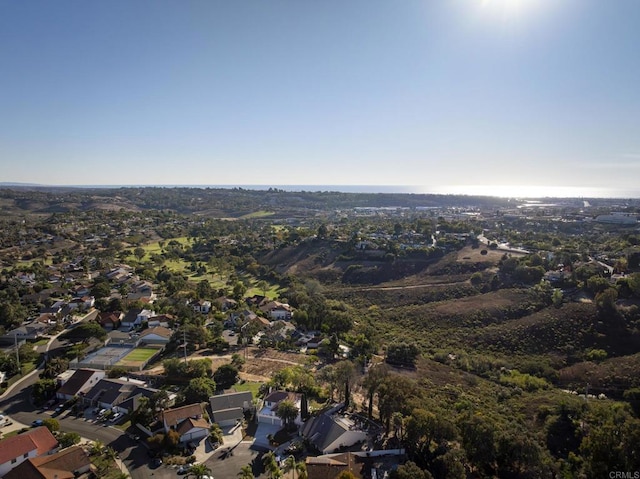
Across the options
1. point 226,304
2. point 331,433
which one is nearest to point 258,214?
point 226,304

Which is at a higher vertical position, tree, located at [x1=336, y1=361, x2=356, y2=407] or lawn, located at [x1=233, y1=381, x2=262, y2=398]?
tree, located at [x1=336, y1=361, x2=356, y2=407]

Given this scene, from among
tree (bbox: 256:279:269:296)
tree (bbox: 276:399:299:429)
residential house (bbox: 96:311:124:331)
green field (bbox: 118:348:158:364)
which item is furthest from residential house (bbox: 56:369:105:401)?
tree (bbox: 256:279:269:296)

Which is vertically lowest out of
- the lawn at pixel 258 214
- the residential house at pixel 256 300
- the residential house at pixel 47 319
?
the residential house at pixel 47 319

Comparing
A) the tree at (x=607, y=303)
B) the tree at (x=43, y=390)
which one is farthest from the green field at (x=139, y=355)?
the tree at (x=607, y=303)

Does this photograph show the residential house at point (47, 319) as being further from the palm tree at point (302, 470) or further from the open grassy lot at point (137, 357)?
the palm tree at point (302, 470)

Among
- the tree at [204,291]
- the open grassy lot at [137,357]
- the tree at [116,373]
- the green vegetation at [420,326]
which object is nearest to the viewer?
the green vegetation at [420,326]

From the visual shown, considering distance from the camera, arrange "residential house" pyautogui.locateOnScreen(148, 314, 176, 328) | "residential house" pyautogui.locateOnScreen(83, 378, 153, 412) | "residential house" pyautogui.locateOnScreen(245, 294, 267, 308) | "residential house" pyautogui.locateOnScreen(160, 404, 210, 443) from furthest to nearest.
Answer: "residential house" pyautogui.locateOnScreen(245, 294, 267, 308), "residential house" pyautogui.locateOnScreen(148, 314, 176, 328), "residential house" pyautogui.locateOnScreen(83, 378, 153, 412), "residential house" pyautogui.locateOnScreen(160, 404, 210, 443)

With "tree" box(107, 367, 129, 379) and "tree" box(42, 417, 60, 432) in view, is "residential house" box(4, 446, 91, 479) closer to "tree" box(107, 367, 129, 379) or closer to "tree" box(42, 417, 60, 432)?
"tree" box(42, 417, 60, 432)
